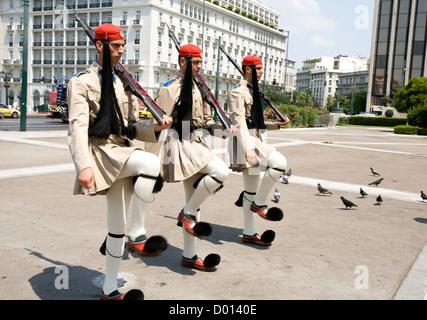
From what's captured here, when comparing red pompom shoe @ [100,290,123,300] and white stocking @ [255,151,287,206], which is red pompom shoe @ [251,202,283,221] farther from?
red pompom shoe @ [100,290,123,300]

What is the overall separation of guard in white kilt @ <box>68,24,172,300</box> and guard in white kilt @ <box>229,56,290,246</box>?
5.16 feet

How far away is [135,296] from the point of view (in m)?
3.21

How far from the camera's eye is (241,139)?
16.0 ft

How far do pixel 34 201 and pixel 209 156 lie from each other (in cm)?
383

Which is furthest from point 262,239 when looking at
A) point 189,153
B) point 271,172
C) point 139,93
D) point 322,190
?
point 322,190

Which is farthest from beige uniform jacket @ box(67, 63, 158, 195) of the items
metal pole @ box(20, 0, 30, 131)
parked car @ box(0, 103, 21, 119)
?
parked car @ box(0, 103, 21, 119)

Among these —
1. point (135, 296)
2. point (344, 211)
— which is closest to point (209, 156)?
point (135, 296)

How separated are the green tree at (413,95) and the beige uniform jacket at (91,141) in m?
43.8

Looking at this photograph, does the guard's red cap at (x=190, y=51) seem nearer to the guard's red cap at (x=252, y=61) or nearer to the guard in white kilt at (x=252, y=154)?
the guard in white kilt at (x=252, y=154)

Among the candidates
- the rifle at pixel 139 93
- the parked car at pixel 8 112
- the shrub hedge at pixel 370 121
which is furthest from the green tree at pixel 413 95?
the rifle at pixel 139 93

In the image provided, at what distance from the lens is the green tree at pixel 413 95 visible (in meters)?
42.7

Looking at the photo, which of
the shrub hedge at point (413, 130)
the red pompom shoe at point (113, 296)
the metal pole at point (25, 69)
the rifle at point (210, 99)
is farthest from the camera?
the shrub hedge at point (413, 130)

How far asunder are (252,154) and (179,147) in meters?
0.98

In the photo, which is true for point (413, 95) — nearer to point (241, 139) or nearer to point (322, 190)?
point (322, 190)
